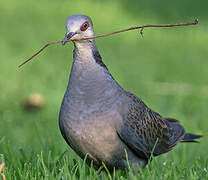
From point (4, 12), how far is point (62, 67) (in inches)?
129

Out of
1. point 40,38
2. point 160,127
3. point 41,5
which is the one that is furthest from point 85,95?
point 41,5

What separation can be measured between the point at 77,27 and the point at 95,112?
0.74m

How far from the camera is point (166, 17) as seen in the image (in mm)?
13484

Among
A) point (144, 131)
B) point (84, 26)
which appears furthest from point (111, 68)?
point (84, 26)

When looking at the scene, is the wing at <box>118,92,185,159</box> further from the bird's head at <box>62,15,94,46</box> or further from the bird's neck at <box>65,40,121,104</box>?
the bird's head at <box>62,15,94,46</box>

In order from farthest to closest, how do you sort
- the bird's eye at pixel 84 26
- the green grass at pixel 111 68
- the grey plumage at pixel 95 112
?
the green grass at pixel 111 68 → the bird's eye at pixel 84 26 → the grey plumage at pixel 95 112

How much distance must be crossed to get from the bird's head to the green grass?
1.12 m

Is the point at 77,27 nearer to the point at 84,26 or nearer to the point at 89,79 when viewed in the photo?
the point at 84,26

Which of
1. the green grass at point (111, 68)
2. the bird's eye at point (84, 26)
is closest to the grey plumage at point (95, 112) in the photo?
the bird's eye at point (84, 26)

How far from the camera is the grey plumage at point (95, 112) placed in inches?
157

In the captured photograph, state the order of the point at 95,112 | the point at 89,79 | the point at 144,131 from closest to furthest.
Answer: the point at 95,112 < the point at 89,79 < the point at 144,131

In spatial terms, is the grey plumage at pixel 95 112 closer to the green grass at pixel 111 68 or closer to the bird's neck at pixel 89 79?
the bird's neck at pixel 89 79

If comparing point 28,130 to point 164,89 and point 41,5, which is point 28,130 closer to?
point 164,89

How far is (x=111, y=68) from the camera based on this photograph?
10297 mm
